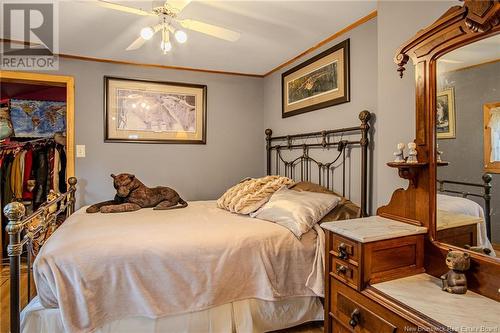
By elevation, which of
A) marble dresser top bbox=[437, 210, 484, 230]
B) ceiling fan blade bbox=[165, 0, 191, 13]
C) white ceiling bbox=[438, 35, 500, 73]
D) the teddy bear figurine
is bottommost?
the teddy bear figurine

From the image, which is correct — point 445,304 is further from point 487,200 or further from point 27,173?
point 27,173

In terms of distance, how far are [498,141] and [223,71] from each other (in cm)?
289

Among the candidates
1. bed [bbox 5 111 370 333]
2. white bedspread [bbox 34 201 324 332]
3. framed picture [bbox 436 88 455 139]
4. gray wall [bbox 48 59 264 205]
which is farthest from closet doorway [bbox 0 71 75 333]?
framed picture [bbox 436 88 455 139]

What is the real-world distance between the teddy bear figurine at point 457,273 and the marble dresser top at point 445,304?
2cm

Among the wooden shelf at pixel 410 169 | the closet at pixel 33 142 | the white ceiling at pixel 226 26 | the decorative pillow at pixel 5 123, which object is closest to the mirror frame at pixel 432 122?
the wooden shelf at pixel 410 169

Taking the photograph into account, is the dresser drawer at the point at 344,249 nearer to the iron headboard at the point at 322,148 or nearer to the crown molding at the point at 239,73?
the iron headboard at the point at 322,148

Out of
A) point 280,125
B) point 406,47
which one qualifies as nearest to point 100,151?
point 280,125

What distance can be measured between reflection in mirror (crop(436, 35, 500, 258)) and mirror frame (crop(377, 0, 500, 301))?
0.03 m

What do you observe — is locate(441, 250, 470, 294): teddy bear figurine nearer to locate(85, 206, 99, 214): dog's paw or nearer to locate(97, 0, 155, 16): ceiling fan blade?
locate(97, 0, 155, 16): ceiling fan blade

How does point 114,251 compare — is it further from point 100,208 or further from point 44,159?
point 44,159

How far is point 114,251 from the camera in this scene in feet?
5.04

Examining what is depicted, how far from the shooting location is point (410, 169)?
1.32 m

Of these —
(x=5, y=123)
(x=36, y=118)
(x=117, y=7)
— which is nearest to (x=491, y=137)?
(x=117, y=7)

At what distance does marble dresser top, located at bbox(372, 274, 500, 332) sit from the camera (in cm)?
86
